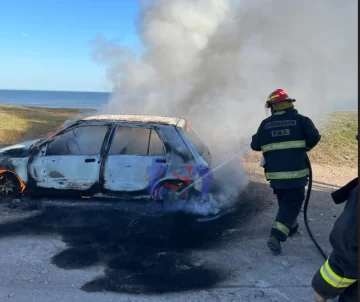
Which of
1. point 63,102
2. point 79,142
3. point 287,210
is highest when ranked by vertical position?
point 63,102

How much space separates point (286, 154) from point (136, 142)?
94.0 inches

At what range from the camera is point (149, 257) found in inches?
157

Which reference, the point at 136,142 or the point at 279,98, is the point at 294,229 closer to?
the point at 279,98

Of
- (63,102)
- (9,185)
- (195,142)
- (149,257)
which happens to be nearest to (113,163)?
(195,142)

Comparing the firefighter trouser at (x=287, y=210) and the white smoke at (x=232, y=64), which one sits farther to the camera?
the white smoke at (x=232, y=64)

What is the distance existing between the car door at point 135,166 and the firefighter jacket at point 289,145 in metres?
1.77

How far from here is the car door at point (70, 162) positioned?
5430 mm

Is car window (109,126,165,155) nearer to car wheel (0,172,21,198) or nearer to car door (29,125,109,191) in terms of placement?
car door (29,125,109,191)

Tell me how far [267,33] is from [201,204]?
21.6ft

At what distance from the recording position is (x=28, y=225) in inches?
190

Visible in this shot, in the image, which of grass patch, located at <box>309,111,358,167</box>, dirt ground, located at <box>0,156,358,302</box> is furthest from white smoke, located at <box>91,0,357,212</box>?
dirt ground, located at <box>0,156,358,302</box>

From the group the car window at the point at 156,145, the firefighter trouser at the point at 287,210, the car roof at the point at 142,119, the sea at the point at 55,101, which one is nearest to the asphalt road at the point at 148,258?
the firefighter trouser at the point at 287,210

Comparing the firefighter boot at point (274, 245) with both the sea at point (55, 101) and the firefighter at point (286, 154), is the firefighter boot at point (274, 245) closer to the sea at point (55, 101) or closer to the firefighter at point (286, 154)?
the firefighter at point (286, 154)

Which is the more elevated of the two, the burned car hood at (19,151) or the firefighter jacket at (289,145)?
the firefighter jacket at (289,145)
